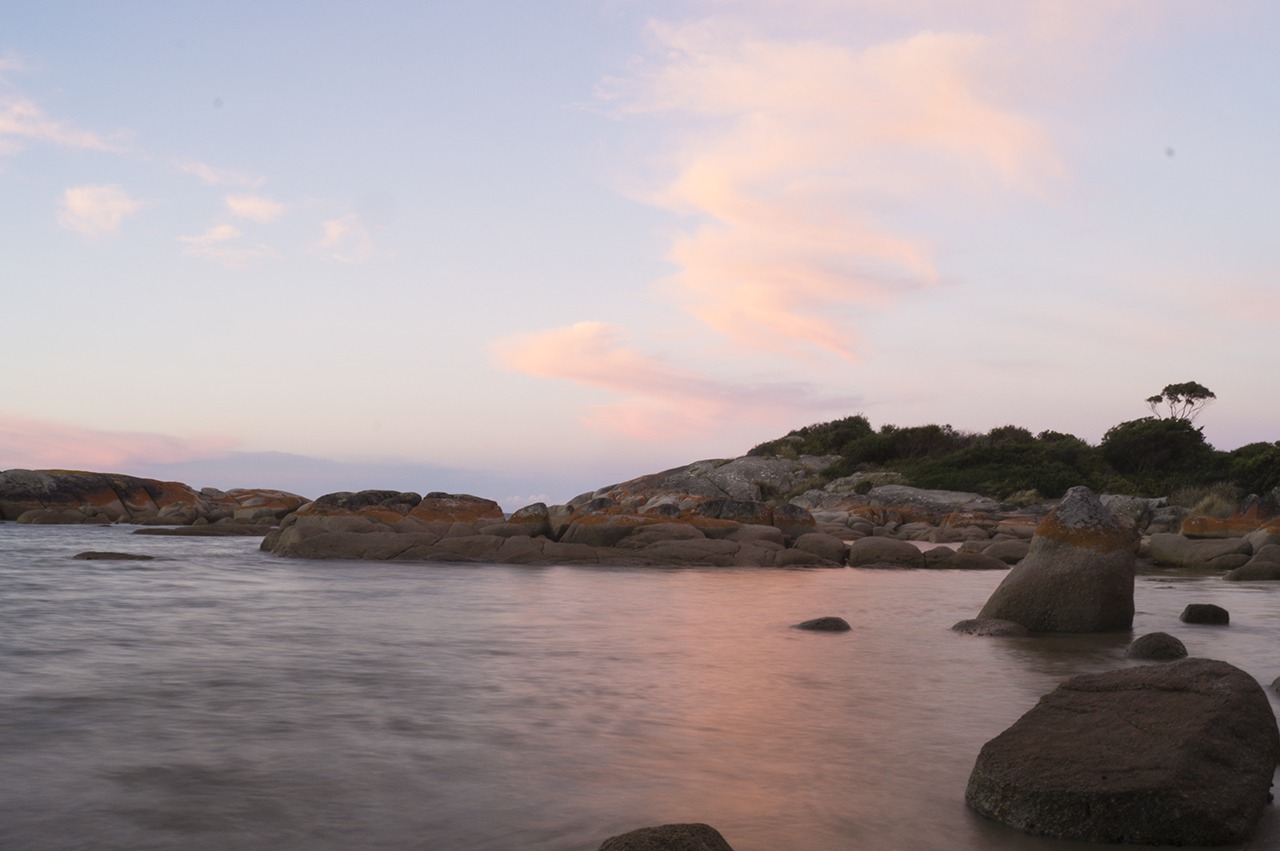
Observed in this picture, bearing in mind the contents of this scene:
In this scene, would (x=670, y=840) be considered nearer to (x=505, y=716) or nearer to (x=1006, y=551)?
(x=505, y=716)

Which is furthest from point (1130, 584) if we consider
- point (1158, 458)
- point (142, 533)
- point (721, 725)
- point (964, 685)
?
point (1158, 458)

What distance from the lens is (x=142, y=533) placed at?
29.7m

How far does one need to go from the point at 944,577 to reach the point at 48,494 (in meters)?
35.2

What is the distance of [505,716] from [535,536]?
15.6 m

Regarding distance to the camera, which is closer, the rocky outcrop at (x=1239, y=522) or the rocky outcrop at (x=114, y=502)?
the rocky outcrop at (x=1239, y=522)

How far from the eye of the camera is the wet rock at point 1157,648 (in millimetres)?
8466

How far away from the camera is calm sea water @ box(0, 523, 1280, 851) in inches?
164

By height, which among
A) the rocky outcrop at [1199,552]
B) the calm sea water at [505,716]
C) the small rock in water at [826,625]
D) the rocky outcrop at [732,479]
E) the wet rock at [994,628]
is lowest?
the calm sea water at [505,716]

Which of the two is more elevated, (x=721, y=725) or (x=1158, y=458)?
(x=1158, y=458)

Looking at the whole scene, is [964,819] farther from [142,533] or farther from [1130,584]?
[142,533]

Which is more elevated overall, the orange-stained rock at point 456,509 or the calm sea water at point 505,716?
the orange-stained rock at point 456,509

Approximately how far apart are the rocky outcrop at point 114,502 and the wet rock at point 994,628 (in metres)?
28.9

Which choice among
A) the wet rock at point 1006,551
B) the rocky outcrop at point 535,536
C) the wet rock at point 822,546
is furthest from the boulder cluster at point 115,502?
the wet rock at point 1006,551

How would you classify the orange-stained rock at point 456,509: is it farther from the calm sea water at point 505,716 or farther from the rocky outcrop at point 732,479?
the rocky outcrop at point 732,479
